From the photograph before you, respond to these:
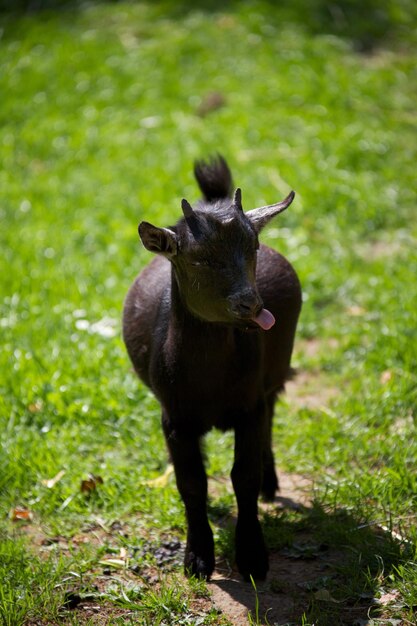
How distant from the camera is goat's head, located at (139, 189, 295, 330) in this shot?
3648 millimetres

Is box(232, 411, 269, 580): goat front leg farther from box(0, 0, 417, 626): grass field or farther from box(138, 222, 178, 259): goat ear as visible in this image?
box(138, 222, 178, 259): goat ear

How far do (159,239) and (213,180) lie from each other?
0.92 meters

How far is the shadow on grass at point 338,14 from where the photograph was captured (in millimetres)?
11070

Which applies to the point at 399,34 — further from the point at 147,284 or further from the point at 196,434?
the point at 196,434

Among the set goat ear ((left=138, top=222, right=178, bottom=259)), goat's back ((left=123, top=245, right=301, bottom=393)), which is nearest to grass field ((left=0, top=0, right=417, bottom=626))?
goat's back ((left=123, top=245, right=301, bottom=393))

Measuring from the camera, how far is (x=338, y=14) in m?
11.3

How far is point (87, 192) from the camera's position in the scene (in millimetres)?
8766

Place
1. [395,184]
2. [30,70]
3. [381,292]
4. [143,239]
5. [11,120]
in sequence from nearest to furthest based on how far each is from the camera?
[143,239] → [381,292] → [395,184] → [11,120] → [30,70]

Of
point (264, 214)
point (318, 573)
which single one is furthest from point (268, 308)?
point (318, 573)

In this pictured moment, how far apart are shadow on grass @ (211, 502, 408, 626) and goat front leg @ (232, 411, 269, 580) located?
0.33ft

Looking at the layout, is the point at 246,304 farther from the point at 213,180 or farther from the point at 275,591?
the point at 275,591

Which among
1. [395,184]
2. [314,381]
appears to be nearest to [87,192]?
[395,184]

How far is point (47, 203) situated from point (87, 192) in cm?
40

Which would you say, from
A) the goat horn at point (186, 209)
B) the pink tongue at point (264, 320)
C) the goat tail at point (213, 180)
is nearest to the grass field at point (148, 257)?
the goat tail at point (213, 180)
